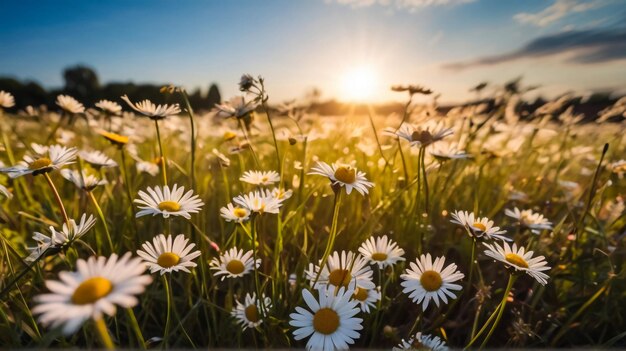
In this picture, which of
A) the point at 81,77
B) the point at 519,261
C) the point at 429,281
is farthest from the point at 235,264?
the point at 81,77

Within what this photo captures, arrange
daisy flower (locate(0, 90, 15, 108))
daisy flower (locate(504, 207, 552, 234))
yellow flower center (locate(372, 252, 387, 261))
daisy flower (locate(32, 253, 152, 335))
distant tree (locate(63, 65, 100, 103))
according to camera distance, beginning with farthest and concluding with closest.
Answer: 1. distant tree (locate(63, 65, 100, 103))
2. daisy flower (locate(0, 90, 15, 108))
3. daisy flower (locate(504, 207, 552, 234))
4. yellow flower center (locate(372, 252, 387, 261))
5. daisy flower (locate(32, 253, 152, 335))

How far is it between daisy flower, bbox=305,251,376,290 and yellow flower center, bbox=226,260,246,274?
0.22 m

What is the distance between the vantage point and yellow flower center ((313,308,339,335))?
0.89 meters

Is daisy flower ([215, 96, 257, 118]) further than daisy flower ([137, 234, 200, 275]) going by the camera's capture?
Yes

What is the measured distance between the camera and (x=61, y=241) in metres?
1.00

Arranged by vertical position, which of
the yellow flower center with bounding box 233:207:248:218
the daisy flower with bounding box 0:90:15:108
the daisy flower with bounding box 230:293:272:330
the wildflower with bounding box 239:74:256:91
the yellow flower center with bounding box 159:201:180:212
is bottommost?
the daisy flower with bounding box 230:293:272:330

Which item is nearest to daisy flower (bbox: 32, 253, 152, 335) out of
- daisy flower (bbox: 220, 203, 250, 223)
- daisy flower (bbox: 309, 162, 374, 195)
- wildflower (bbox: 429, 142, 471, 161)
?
daisy flower (bbox: 220, 203, 250, 223)

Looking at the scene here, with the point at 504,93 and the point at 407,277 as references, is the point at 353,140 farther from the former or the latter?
the point at 407,277

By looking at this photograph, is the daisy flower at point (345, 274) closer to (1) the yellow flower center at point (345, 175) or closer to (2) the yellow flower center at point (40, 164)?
(1) the yellow flower center at point (345, 175)

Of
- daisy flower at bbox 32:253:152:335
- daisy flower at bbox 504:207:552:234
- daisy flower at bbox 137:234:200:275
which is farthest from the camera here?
daisy flower at bbox 504:207:552:234

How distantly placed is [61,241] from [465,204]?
5.68 feet

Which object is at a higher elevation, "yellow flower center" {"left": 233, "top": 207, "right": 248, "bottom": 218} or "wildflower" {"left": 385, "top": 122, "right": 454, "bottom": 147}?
"wildflower" {"left": 385, "top": 122, "right": 454, "bottom": 147}

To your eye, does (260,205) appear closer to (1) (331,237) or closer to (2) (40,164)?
(1) (331,237)

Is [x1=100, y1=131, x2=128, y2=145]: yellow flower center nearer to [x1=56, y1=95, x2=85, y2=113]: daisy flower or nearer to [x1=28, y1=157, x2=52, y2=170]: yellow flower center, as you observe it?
[x1=28, y1=157, x2=52, y2=170]: yellow flower center
